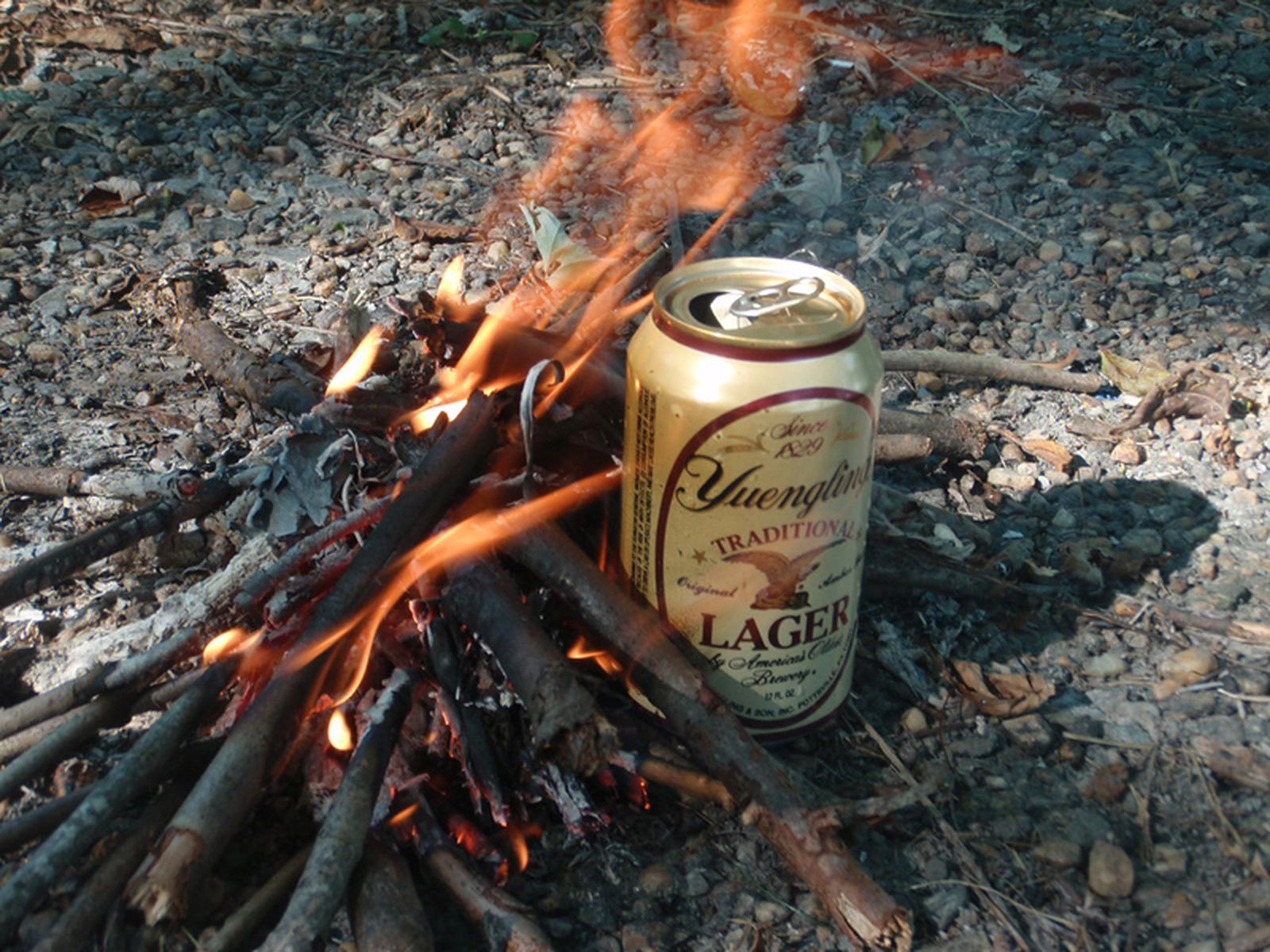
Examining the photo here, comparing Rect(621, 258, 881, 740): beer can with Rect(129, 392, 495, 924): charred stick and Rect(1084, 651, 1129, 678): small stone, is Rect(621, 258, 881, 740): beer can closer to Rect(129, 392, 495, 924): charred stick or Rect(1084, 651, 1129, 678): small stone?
Rect(129, 392, 495, 924): charred stick

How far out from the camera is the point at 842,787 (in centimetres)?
223

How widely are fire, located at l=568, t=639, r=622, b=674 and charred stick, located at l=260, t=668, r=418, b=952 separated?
12.5 inches

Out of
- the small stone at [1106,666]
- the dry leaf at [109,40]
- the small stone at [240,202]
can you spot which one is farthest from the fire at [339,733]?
the dry leaf at [109,40]

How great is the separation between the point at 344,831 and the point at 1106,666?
5.38 feet

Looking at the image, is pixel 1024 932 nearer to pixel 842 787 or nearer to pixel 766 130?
pixel 842 787

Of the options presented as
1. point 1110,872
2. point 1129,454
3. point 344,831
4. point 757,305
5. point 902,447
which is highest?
point 757,305

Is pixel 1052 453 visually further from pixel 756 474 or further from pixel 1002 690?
pixel 756 474

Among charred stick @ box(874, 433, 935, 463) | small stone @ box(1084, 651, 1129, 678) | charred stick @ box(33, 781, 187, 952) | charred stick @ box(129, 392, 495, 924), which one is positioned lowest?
small stone @ box(1084, 651, 1129, 678)

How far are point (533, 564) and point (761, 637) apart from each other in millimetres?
453

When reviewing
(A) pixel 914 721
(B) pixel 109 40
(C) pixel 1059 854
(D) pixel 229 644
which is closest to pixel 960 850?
(C) pixel 1059 854

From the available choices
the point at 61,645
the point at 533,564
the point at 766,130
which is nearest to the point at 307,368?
the point at 61,645

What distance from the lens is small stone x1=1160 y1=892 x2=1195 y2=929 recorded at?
6.37 ft

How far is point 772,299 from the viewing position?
2.03 m

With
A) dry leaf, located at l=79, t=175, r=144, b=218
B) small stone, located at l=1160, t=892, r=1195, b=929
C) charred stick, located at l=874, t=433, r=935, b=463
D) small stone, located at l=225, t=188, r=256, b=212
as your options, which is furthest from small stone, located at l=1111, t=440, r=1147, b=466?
dry leaf, located at l=79, t=175, r=144, b=218
